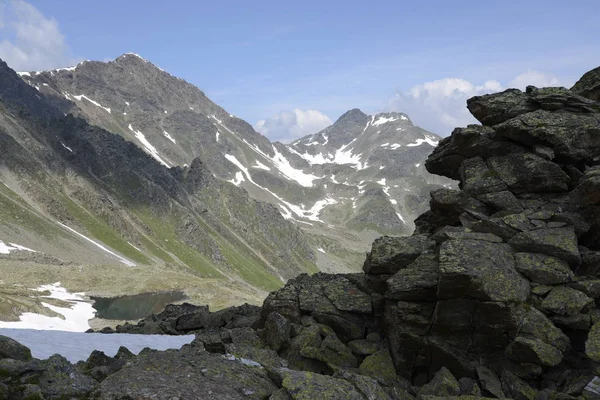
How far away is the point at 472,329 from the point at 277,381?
918 centimetres

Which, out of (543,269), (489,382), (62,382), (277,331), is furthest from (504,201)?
(62,382)

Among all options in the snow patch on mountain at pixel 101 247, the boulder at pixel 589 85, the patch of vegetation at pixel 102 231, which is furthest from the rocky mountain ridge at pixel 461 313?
the patch of vegetation at pixel 102 231

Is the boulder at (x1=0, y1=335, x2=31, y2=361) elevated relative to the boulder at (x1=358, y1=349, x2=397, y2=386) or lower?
lower

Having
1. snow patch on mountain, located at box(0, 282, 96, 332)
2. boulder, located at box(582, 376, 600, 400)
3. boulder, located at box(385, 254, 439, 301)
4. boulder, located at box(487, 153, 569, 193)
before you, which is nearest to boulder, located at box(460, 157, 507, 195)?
boulder, located at box(487, 153, 569, 193)

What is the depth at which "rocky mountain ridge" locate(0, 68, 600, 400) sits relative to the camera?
15094 mm

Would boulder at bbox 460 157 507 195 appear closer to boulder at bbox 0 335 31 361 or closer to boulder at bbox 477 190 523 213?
boulder at bbox 477 190 523 213

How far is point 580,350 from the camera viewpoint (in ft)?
58.6

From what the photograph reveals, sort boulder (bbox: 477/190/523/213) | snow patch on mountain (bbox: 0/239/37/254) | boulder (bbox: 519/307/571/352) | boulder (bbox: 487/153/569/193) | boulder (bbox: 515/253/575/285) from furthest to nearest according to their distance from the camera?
snow patch on mountain (bbox: 0/239/37/254) < boulder (bbox: 487/153/569/193) < boulder (bbox: 477/190/523/213) < boulder (bbox: 515/253/575/285) < boulder (bbox: 519/307/571/352)

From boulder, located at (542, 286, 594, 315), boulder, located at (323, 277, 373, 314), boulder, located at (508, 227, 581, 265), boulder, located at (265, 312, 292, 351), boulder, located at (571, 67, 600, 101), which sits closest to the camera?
boulder, located at (542, 286, 594, 315)

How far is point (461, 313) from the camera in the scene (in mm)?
19312

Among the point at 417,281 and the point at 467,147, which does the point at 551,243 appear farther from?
the point at 467,147

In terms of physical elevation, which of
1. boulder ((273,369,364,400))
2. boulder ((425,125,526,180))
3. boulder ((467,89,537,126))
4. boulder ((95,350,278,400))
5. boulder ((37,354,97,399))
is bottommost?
boulder ((37,354,97,399))

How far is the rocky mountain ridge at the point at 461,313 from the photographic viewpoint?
49.5ft

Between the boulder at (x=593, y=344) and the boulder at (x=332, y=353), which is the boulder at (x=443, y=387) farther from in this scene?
the boulder at (x=593, y=344)
